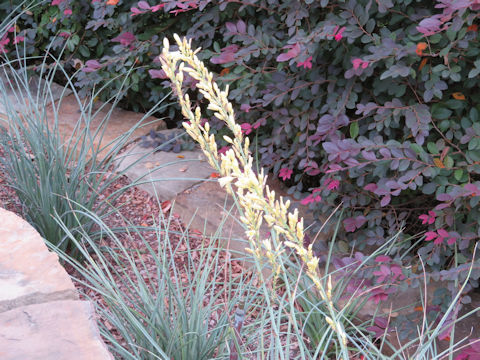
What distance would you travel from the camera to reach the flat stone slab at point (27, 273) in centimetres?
164

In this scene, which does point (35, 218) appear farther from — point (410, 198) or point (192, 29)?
point (410, 198)

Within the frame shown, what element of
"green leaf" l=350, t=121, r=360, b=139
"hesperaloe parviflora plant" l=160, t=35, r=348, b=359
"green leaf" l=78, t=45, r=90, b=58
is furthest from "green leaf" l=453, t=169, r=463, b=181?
"green leaf" l=78, t=45, r=90, b=58

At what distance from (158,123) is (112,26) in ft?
2.41

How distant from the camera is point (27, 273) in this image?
1.74 metres

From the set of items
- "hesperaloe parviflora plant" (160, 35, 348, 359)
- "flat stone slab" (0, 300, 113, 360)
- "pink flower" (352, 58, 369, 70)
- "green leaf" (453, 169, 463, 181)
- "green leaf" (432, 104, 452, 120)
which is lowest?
"green leaf" (453, 169, 463, 181)

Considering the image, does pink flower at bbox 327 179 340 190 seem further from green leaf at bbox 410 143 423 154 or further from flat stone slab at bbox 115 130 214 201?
flat stone slab at bbox 115 130 214 201

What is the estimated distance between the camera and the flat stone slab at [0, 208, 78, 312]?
1.64 m

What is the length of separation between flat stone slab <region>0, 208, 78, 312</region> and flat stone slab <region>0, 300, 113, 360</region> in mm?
49

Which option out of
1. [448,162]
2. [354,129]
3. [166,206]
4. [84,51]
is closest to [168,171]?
[166,206]

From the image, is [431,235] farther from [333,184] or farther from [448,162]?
[333,184]

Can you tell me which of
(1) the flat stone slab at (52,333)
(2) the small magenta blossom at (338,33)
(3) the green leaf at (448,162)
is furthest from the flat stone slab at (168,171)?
(1) the flat stone slab at (52,333)

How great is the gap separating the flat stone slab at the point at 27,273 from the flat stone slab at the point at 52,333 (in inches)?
1.9

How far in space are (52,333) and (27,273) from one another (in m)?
0.31

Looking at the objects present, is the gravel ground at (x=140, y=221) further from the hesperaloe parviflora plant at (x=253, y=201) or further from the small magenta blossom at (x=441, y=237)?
the hesperaloe parviflora plant at (x=253, y=201)
